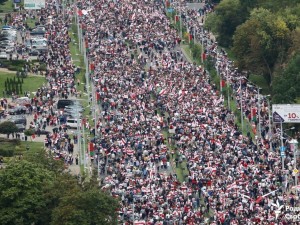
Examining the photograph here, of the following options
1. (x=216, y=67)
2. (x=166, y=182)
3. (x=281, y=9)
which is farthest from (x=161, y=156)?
(x=281, y=9)

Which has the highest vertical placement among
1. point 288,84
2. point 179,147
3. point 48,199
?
point 48,199

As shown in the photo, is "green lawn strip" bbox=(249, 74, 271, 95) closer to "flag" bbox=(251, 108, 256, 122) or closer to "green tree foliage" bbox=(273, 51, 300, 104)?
"green tree foliage" bbox=(273, 51, 300, 104)

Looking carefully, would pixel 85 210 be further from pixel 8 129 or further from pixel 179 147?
pixel 8 129

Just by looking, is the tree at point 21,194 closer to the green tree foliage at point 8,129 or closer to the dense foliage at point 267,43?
the green tree foliage at point 8,129

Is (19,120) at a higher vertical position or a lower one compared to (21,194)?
lower

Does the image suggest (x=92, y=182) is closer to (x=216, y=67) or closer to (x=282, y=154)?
(x=282, y=154)

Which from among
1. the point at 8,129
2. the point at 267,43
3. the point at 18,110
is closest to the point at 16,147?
the point at 8,129
